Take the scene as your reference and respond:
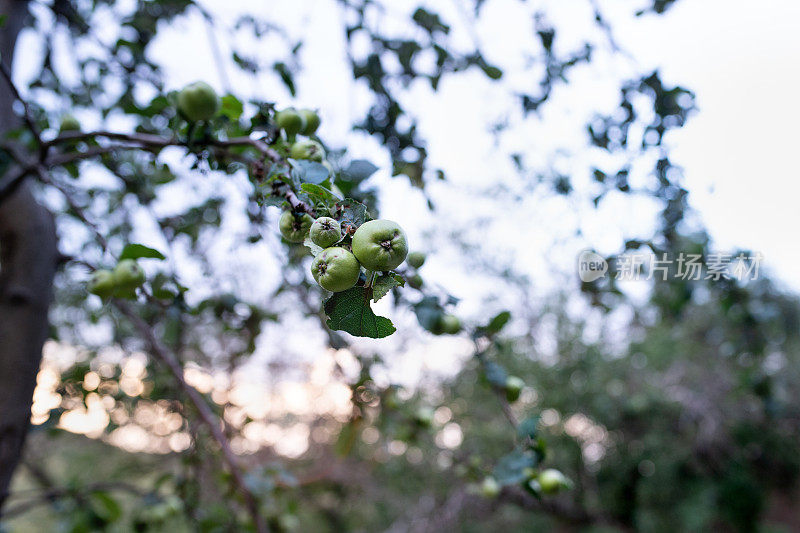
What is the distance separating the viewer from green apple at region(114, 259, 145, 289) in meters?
0.94

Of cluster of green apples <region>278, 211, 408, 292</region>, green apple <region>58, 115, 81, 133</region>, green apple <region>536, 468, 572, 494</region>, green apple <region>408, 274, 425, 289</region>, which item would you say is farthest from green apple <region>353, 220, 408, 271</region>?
green apple <region>58, 115, 81, 133</region>

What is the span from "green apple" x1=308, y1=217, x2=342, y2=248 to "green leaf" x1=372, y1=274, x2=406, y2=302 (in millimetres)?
71

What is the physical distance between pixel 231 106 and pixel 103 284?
418mm

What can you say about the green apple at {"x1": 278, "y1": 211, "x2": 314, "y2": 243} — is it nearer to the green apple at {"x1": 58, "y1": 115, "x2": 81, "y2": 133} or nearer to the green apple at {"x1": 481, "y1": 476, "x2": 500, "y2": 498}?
the green apple at {"x1": 481, "y1": 476, "x2": 500, "y2": 498}

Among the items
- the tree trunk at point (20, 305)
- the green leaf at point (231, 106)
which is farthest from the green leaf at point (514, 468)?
the tree trunk at point (20, 305)

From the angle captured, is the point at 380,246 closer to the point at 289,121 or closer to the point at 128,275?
the point at 289,121

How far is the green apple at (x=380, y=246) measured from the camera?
567mm

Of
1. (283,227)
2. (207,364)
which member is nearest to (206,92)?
(283,227)

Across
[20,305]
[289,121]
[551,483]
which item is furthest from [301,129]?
[20,305]

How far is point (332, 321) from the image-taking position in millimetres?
621

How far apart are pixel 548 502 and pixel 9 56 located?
5.26 m

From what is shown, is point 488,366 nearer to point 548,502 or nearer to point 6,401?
point 6,401

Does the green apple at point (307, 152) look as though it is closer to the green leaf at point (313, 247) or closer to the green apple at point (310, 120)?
the green apple at point (310, 120)

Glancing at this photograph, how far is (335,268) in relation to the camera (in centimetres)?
57
